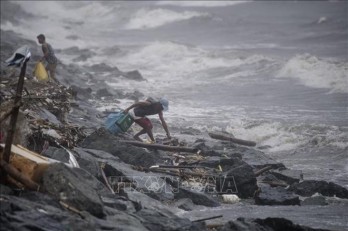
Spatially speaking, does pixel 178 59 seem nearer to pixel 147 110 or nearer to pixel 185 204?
pixel 147 110

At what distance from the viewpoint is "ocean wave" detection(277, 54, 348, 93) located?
20.3 m

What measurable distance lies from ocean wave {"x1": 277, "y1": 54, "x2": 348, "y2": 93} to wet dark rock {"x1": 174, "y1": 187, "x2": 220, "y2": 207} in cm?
1327

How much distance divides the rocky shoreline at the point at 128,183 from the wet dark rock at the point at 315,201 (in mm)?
14

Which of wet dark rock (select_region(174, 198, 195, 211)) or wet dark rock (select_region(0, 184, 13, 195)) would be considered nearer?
wet dark rock (select_region(0, 184, 13, 195))

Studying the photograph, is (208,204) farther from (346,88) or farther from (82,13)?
(82,13)

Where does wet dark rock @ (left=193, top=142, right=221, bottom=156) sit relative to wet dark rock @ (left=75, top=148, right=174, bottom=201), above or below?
above

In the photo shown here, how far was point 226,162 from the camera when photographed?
9.02 meters

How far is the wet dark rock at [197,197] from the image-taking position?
730 centimetres

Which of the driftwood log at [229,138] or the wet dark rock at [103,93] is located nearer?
the driftwood log at [229,138]

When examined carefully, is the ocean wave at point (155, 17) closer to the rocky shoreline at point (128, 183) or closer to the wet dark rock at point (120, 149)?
the rocky shoreline at point (128, 183)

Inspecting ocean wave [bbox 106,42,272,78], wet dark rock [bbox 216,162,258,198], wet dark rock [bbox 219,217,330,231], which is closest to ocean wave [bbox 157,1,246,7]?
ocean wave [bbox 106,42,272,78]

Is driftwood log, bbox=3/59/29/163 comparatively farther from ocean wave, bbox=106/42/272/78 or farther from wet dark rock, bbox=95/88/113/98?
ocean wave, bbox=106/42/272/78

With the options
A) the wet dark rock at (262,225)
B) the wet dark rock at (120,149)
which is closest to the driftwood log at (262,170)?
the wet dark rock at (120,149)

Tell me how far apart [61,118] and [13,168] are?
4.67 meters
